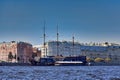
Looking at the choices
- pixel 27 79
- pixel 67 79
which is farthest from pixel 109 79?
pixel 27 79

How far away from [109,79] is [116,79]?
34.2 inches

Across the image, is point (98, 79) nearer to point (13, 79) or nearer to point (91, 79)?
point (91, 79)

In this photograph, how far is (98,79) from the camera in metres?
61.7

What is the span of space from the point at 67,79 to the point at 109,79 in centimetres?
503

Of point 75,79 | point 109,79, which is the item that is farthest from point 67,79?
point 109,79

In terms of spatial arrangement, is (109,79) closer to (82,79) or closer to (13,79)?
(82,79)

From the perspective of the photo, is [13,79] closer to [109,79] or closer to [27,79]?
[27,79]

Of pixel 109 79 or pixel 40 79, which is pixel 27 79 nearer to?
pixel 40 79

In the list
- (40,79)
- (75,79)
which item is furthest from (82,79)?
(40,79)

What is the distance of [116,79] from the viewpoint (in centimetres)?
6106

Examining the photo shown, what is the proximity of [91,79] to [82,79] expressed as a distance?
1.14m

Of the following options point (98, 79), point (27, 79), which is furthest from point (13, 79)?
point (98, 79)

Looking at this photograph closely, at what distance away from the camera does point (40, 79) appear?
61594 millimetres

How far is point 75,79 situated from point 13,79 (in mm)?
7406
